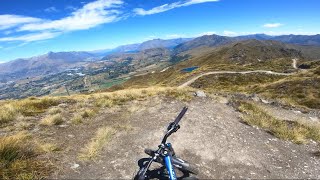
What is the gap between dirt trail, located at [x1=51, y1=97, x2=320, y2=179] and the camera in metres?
10.2

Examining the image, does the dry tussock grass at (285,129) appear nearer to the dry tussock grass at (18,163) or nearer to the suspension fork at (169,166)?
the suspension fork at (169,166)

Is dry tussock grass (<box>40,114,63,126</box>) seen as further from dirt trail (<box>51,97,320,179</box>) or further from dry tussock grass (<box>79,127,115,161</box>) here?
dry tussock grass (<box>79,127,115,161</box>)

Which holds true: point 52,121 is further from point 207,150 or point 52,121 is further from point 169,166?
point 169,166

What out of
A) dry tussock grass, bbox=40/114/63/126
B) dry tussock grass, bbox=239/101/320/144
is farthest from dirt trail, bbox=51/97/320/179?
dry tussock grass, bbox=40/114/63/126

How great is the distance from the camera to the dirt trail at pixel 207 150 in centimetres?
1023

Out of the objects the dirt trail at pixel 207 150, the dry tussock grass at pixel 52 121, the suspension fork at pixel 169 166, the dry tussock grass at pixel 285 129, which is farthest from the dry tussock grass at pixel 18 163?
the dry tussock grass at pixel 285 129

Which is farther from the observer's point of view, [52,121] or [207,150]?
[52,121]

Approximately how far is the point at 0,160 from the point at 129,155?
514 centimetres

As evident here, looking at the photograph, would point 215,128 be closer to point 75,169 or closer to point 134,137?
point 134,137

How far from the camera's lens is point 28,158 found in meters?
10.0

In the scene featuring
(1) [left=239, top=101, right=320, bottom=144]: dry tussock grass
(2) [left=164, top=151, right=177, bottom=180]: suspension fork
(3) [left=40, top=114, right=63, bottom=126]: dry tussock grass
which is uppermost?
(2) [left=164, top=151, right=177, bottom=180]: suspension fork

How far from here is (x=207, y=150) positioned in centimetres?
1230

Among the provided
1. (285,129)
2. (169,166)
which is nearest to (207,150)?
(285,129)

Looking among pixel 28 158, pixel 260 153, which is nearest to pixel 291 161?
pixel 260 153
